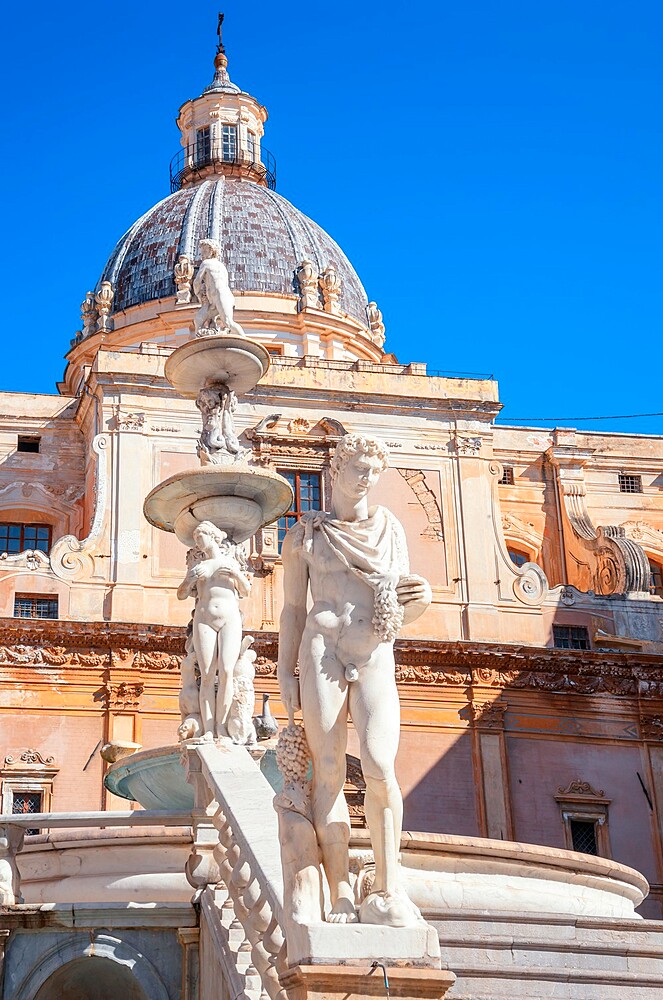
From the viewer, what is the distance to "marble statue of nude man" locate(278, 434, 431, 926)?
675 cm

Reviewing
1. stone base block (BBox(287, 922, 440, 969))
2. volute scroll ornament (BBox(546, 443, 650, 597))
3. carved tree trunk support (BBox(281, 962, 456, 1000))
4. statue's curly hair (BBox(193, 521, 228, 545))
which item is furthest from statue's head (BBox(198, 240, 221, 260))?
volute scroll ornament (BBox(546, 443, 650, 597))

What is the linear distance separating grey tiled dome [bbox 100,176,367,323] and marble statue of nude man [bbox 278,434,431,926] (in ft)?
103

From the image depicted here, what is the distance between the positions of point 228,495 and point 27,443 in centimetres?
2118

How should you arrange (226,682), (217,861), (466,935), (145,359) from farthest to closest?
(145,359)
(226,682)
(217,861)
(466,935)

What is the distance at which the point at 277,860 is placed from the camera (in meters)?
7.73

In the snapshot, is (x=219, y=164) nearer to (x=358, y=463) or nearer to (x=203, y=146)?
(x=203, y=146)

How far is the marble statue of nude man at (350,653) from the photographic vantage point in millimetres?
6754

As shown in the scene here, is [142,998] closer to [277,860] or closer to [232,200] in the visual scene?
[277,860]

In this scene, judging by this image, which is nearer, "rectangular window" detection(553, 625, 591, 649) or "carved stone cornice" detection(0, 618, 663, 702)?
"carved stone cornice" detection(0, 618, 663, 702)

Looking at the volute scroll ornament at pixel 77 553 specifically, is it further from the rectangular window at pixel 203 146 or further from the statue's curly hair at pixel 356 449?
the statue's curly hair at pixel 356 449

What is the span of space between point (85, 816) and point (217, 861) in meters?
1.91

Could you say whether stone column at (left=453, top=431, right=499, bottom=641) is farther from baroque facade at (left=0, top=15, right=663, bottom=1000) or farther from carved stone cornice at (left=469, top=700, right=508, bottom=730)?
carved stone cornice at (left=469, top=700, right=508, bottom=730)

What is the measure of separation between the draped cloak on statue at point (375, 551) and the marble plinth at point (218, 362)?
7.26 meters

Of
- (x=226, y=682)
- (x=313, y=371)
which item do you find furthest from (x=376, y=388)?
(x=226, y=682)
